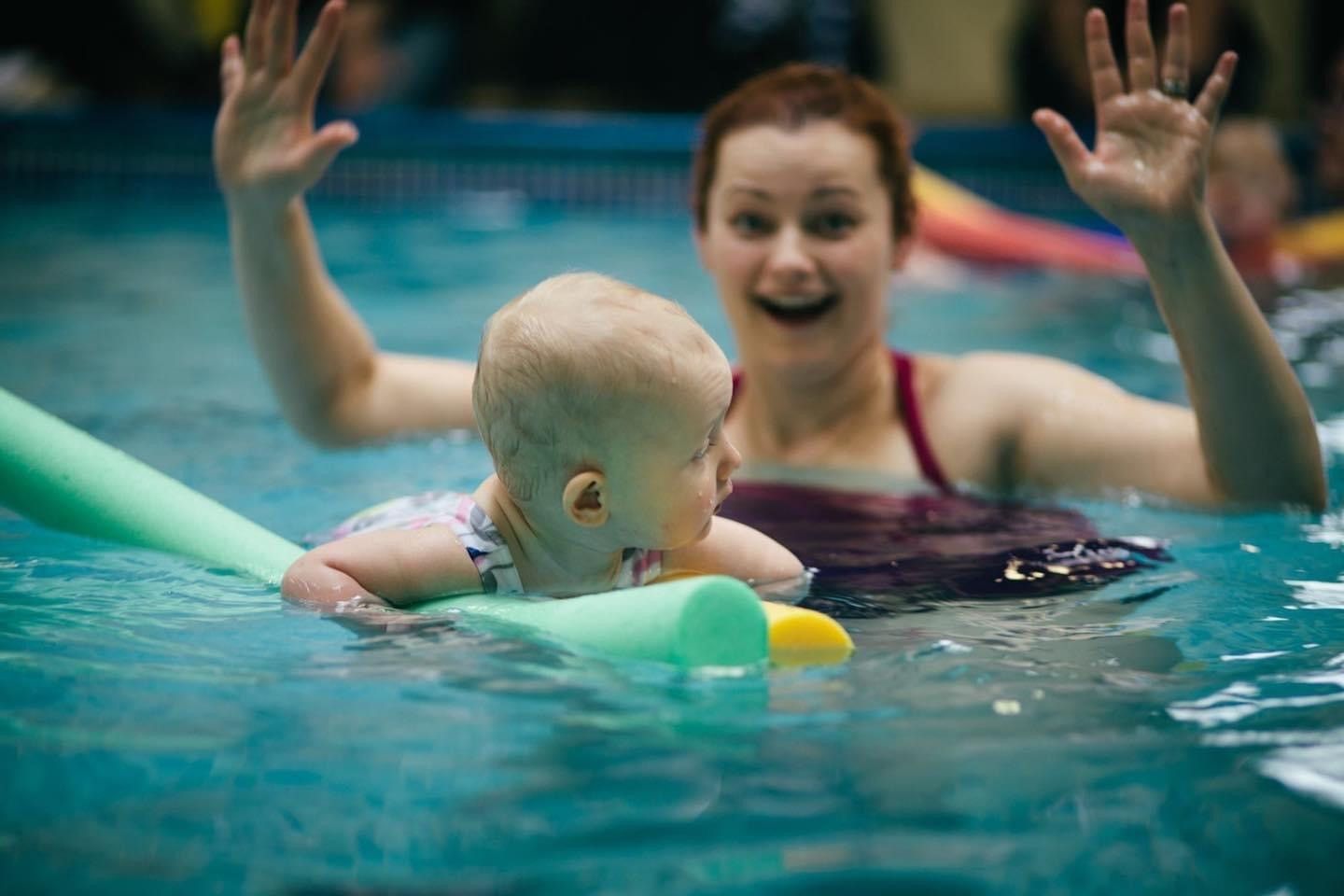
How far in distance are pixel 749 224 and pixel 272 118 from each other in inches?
44.4

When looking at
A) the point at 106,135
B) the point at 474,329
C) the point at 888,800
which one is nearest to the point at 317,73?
the point at 888,800

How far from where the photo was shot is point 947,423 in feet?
12.6

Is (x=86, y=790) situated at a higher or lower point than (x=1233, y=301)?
lower

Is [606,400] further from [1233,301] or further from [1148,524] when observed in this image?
[1148,524]

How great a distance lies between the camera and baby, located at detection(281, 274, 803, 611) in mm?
2445

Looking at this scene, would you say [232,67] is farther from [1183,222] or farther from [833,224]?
[1183,222]

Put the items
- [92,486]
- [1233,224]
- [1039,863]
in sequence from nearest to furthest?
[1039,863], [92,486], [1233,224]

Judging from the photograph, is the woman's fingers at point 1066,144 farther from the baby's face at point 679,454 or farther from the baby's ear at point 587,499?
the baby's ear at point 587,499

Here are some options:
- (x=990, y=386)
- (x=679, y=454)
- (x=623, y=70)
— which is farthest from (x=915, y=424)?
(x=623, y=70)

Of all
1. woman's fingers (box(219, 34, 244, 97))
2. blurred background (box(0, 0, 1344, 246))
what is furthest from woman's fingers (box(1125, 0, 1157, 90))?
blurred background (box(0, 0, 1344, 246))

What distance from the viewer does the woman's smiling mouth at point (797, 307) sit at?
149 inches

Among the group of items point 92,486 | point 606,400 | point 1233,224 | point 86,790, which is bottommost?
point 86,790

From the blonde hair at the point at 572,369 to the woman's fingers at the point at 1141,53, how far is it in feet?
3.76

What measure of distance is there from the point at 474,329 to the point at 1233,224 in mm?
3675
